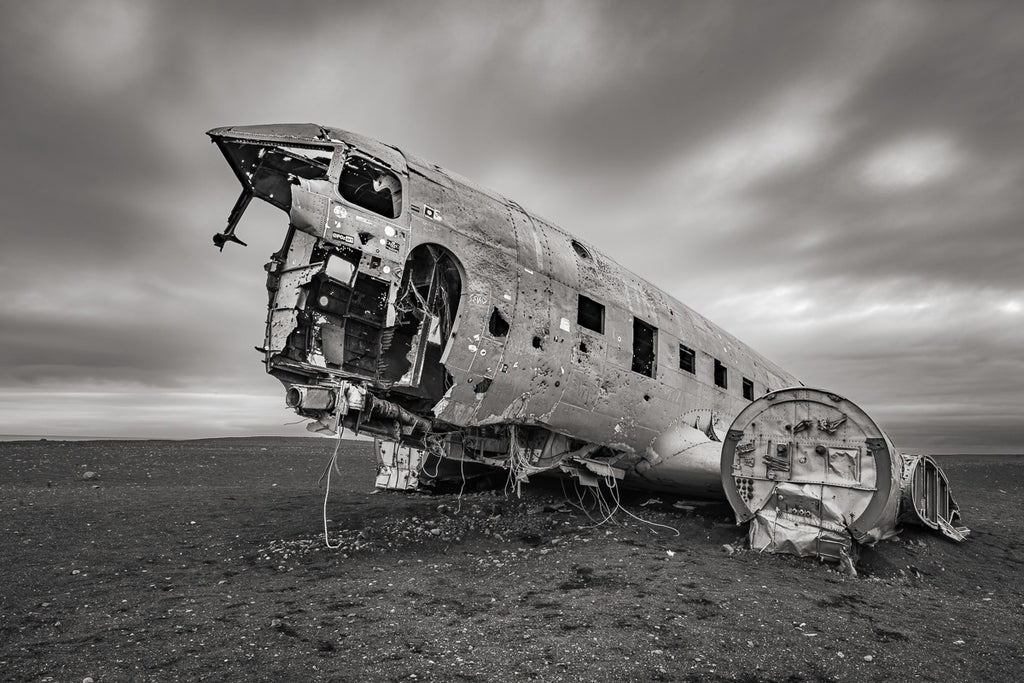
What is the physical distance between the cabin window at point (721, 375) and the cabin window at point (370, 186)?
781 centimetres

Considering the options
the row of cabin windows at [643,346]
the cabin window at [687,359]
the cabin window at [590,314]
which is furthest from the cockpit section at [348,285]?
the cabin window at [687,359]

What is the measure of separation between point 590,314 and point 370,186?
396 centimetres

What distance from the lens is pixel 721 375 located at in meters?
13.2

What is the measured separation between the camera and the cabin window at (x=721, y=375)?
13.0 meters

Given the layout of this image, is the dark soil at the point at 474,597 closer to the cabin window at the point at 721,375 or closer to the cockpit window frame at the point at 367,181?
the cabin window at the point at 721,375

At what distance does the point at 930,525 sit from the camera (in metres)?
11.3

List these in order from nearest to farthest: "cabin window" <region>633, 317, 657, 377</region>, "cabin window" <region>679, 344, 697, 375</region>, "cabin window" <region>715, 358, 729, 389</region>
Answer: "cabin window" <region>633, 317, 657, 377</region>
"cabin window" <region>679, 344, 697, 375</region>
"cabin window" <region>715, 358, 729, 389</region>

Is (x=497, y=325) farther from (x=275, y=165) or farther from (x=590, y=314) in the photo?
(x=275, y=165)

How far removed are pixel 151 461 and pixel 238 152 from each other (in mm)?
18064

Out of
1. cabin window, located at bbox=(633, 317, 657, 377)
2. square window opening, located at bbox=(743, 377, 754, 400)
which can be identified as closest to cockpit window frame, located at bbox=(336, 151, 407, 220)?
cabin window, located at bbox=(633, 317, 657, 377)

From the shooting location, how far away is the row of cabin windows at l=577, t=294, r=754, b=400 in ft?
32.3

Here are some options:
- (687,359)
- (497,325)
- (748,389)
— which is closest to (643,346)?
(687,359)

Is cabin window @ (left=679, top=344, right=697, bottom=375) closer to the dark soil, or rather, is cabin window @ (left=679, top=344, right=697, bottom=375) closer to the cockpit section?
the dark soil

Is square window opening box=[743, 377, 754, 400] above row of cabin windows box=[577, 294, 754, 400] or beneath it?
beneath
